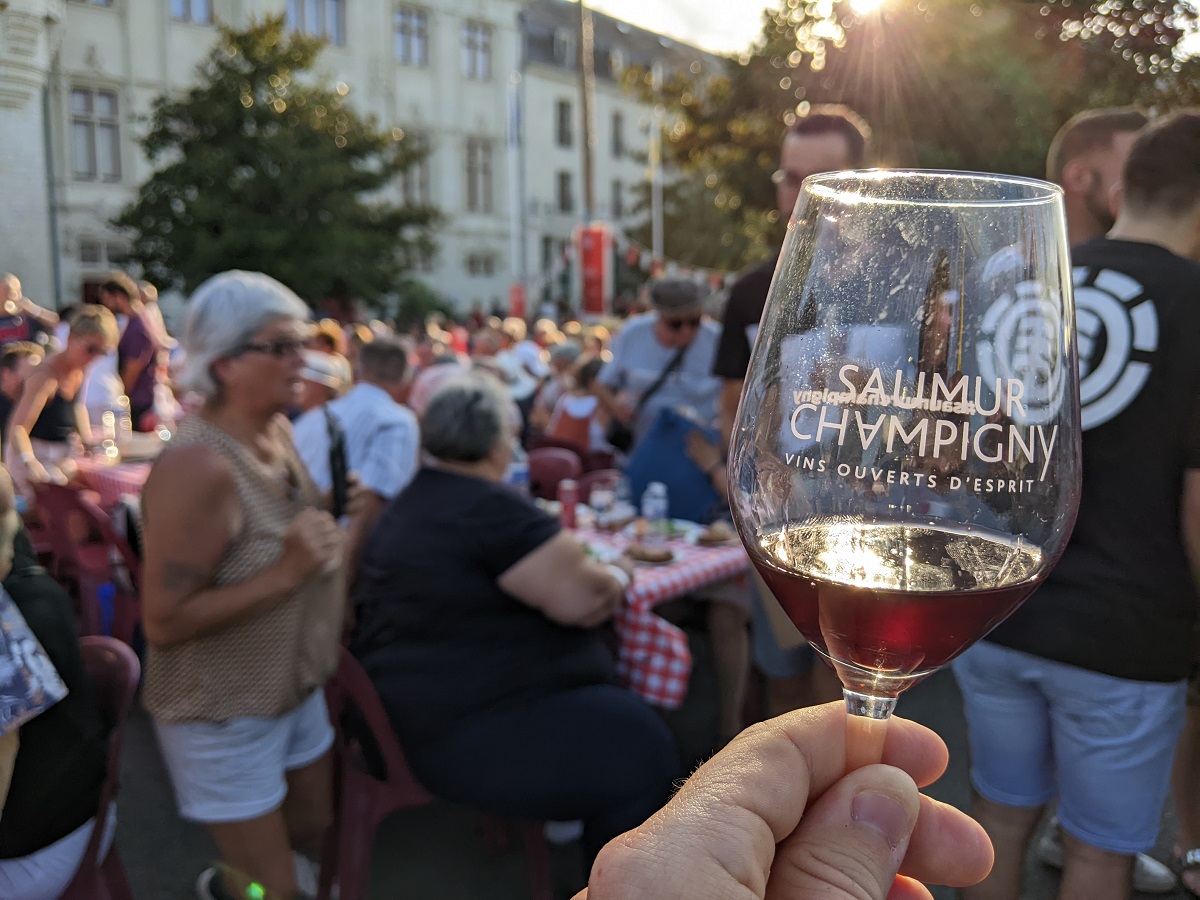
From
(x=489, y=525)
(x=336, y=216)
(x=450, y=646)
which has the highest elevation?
(x=336, y=216)

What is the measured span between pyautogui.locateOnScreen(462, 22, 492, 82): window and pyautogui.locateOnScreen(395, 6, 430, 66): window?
1.35 metres

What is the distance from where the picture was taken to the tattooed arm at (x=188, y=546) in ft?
6.87

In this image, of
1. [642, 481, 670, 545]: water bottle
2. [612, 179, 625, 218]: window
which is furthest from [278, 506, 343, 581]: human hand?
[612, 179, 625, 218]: window

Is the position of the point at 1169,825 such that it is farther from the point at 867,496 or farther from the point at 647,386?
the point at 867,496

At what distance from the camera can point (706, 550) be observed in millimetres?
3896

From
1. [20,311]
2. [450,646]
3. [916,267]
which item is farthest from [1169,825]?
[20,311]

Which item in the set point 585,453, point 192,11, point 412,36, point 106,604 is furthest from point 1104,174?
point 412,36

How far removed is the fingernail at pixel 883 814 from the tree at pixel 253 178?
18543 mm

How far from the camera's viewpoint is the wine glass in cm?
62

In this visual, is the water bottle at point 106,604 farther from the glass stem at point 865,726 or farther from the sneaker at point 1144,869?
the glass stem at point 865,726

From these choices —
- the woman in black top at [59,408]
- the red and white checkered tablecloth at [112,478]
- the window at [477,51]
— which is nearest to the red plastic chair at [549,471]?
the red and white checkered tablecloth at [112,478]

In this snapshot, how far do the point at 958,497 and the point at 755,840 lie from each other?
0.92 ft

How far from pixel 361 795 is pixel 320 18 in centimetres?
2785

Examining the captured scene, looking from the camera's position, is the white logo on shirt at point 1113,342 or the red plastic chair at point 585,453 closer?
the white logo on shirt at point 1113,342
